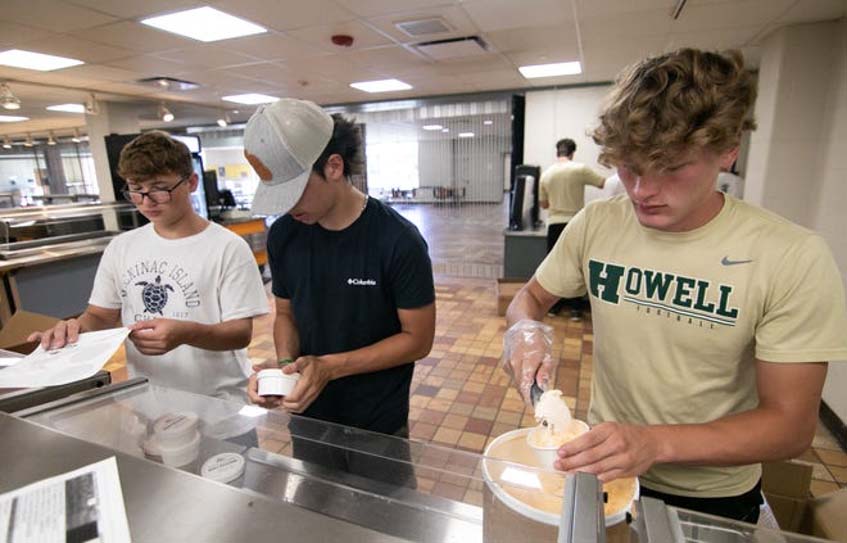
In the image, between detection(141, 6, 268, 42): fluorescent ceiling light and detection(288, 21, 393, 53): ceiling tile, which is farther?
detection(288, 21, 393, 53): ceiling tile

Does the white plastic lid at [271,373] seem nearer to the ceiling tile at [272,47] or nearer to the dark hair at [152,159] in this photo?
the dark hair at [152,159]

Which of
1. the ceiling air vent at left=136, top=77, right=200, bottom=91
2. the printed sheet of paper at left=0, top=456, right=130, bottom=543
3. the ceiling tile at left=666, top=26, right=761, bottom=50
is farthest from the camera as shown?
the ceiling air vent at left=136, top=77, right=200, bottom=91

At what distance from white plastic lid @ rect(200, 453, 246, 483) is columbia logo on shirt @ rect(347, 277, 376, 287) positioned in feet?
1.80

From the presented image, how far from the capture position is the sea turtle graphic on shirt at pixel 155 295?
1.50 metres

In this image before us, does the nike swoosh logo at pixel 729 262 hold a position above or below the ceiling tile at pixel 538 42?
below

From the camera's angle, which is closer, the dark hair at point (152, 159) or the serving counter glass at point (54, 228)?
the dark hair at point (152, 159)

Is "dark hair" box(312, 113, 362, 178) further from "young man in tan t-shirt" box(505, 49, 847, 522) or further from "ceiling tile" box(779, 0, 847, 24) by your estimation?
"ceiling tile" box(779, 0, 847, 24)

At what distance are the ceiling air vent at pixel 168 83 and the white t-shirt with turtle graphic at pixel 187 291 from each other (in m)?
4.86

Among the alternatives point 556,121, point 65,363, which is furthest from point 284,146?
point 556,121

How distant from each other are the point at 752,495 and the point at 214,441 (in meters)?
1.18

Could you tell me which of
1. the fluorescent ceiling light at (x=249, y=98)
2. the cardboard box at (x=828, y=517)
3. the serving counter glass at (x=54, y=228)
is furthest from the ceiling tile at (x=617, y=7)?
the serving counter glass at (x=54, y=228)

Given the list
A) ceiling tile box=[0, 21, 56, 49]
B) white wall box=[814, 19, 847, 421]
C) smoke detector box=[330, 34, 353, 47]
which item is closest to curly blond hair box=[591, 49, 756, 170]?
white wall box=[814, 19, 847, 421]

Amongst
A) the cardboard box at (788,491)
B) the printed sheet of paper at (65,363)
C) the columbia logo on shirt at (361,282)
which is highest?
the columbia logo on shirt at (361,282)

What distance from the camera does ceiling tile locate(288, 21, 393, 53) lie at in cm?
359
